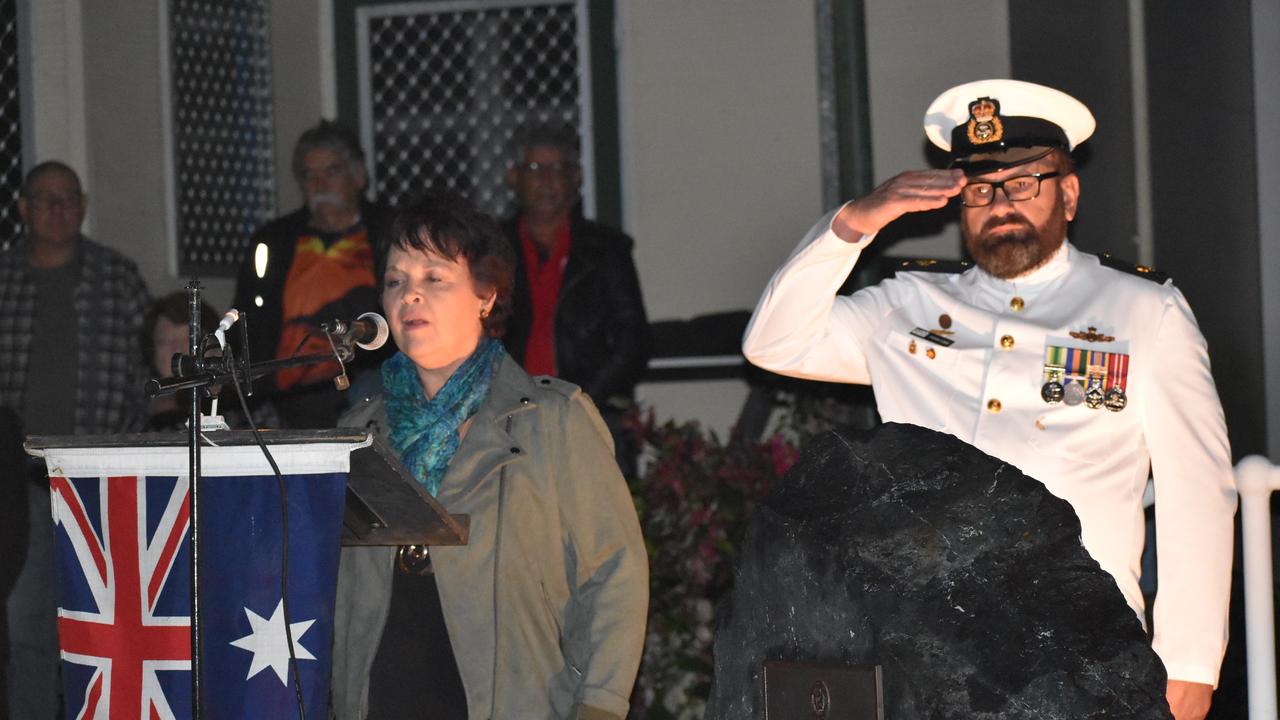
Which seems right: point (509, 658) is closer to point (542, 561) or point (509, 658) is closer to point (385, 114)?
point (542, 561)

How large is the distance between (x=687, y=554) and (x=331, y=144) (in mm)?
1929

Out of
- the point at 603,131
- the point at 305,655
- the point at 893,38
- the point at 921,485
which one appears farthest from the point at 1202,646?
the point at 603,131

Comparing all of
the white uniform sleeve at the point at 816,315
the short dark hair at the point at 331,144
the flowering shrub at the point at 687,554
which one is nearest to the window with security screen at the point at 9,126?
the short dark hair at the point at 331,144

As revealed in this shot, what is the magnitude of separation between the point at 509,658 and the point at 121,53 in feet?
14.7

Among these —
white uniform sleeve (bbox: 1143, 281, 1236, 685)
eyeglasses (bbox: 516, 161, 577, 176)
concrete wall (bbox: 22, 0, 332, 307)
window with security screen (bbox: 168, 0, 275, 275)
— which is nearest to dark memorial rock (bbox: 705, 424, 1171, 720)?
white uniform sleeve (bbox: 1143, 281, 1236, 685)

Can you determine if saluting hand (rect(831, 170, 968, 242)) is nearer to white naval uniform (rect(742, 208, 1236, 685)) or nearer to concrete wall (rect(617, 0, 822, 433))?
white naval uniform (rect(742, 208, 1236, 685))

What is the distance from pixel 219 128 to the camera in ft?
23.8

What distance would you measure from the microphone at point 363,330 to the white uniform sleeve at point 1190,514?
1.65 m

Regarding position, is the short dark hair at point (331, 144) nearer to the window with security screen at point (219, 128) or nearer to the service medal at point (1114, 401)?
the window with security screen at point (219, 128)

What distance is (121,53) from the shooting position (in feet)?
22.1

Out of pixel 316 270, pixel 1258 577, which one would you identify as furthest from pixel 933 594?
pixel 316 270

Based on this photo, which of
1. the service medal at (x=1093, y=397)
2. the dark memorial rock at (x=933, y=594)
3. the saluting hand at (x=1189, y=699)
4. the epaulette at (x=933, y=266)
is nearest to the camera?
the dark memorial rock at (x=933, y=594)

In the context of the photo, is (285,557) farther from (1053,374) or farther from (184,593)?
(1053,374)

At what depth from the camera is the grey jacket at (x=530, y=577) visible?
3133 millimetres
